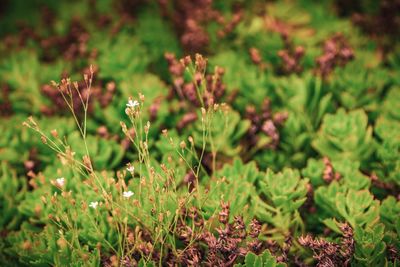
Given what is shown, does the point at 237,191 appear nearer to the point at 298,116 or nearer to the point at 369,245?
the point at 369,245

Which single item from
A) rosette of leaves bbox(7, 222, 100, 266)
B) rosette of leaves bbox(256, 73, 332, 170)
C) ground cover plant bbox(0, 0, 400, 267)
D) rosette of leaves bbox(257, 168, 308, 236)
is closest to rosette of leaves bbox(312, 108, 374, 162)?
ground cover plant bbox(0, 0, 400, 267)

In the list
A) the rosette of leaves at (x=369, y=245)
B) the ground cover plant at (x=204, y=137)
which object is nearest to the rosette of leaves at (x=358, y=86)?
the ground cover plant at (x=204, y=137)

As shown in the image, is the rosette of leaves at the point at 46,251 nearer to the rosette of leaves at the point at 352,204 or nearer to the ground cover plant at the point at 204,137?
the ground cover plant at the point at 204,137

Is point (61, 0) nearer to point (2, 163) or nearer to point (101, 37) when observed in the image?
point (101, 37)

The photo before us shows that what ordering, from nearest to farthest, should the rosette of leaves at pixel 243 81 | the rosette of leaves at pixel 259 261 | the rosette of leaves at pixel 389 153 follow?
the rosette of leaves at pixel 259 261, the rosette of leaves at pixel 389 153, the rosette of leaves at pixel 243 81

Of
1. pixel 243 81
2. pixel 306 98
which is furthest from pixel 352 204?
pixel 243 81

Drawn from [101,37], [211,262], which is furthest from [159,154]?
[101,37]
